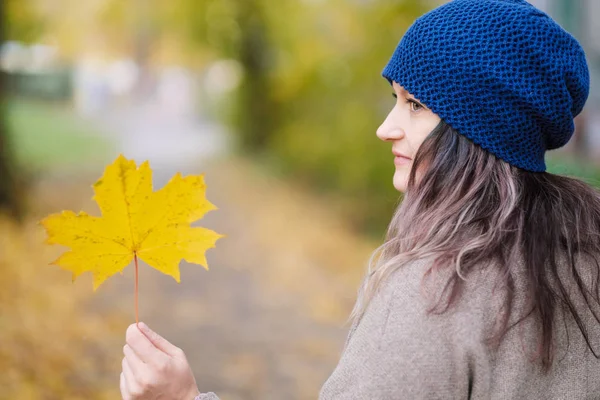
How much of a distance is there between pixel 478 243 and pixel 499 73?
330 millimetres

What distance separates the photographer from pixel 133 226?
1.27m

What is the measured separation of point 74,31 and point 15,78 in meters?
0.89

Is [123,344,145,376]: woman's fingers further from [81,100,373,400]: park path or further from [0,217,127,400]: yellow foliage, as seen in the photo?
[0,217,127,400]: yellow foliage

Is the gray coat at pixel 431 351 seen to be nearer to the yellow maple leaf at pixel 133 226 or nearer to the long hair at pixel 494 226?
the long hair at pixel 494 226

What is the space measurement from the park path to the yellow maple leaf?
2483mm

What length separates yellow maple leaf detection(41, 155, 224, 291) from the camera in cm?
124

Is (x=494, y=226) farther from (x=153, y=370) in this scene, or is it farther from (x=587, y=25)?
(x=587, y=25)

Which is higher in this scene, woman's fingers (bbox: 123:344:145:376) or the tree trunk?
woman's fingers (bbox: 123:344:145:376)

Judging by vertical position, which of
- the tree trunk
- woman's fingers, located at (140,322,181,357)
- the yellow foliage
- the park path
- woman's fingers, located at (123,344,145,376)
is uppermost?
woman's fingers, located at (140,322,181,357)

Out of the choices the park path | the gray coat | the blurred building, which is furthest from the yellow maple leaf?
the blurred building

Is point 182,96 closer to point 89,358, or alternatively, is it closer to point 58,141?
point 58,141

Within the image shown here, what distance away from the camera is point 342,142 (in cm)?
744

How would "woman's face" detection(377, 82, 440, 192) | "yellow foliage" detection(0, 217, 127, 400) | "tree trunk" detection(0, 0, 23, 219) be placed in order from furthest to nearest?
1. "tree trunk" detection(0, 0, 23, 219)
2. "yellow foliage" detection(0, 217, 127, 400)
3. "woman's face" detection(377, 82, 440, 192)

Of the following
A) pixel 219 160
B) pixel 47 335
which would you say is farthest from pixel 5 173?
pixel 219 160
